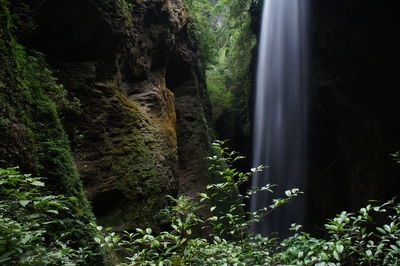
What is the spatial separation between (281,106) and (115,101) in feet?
31.9

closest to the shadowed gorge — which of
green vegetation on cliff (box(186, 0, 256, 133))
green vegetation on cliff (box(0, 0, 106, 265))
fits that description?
green vegetation on cliff (box(0, 0, 106, 265))

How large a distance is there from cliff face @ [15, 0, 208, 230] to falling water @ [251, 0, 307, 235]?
6627mm

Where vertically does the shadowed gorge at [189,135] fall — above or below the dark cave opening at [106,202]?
above

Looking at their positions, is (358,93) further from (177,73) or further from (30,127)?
(30,127)

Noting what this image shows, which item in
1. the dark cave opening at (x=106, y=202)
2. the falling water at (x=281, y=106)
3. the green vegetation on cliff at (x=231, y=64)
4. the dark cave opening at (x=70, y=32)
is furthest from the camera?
the green vegetation on cliff at (x=231, y=64)

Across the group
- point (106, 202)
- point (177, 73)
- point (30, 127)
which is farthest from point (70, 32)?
point (177, 73)

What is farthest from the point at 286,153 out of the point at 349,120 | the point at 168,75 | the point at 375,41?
the point at 168,75

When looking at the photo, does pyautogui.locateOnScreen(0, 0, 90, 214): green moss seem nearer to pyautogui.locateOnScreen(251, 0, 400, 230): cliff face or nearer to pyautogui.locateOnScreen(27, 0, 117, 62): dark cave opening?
pyautogui.locateOnScreen(27, 0, 117, 62): dark cave opening

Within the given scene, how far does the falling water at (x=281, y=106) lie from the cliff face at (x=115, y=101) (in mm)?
6627

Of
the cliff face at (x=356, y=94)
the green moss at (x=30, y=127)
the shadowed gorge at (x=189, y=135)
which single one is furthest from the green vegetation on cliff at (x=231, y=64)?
the green moss at (x=30, y=127)

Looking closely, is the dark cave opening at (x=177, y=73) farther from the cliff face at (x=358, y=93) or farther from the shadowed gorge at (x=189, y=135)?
the cliff face at (x=358, y=93)

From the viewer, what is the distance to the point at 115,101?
260 inches

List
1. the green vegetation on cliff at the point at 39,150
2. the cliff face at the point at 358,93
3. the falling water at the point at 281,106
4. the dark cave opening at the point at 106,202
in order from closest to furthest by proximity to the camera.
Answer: the green vegetation on cliff at the point at 39,150, the dark cave opening at the point at 106,202, the cliff face at the point at 358,93, the falling water at the point at 281,106

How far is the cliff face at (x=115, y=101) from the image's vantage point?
5.52m
